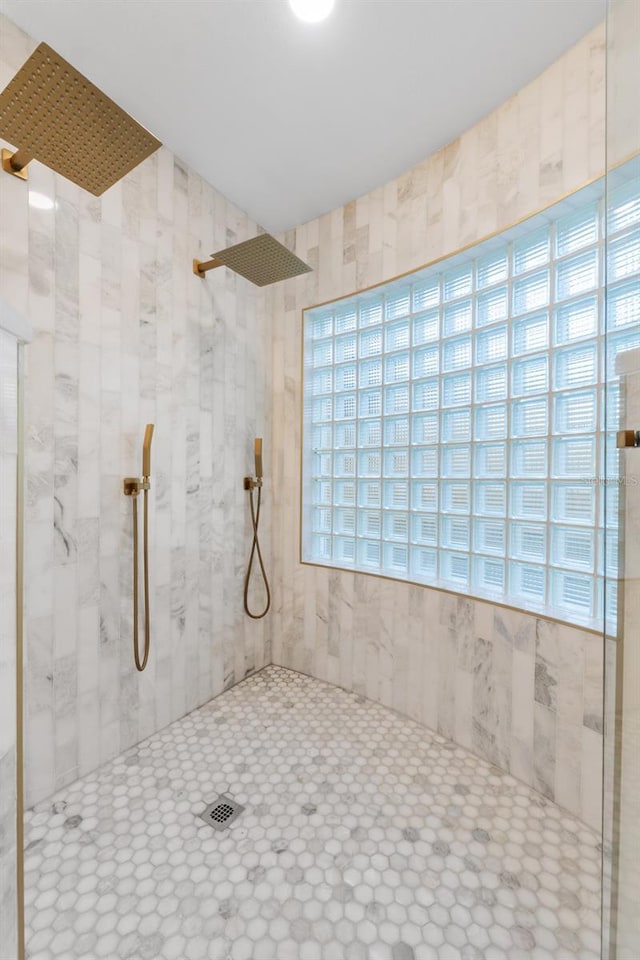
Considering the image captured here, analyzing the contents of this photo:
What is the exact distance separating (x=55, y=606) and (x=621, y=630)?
1583 mm

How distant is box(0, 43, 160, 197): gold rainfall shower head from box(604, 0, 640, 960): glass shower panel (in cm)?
108

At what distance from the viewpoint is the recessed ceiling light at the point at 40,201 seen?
1.25 metres

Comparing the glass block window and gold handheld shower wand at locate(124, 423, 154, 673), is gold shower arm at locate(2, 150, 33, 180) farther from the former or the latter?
the glass block window

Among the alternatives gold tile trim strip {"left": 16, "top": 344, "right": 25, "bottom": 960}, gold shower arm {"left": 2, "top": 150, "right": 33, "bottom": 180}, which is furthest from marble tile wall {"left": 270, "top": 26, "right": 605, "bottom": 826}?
gold tile trim strip {"left": 16, "top": 344, "right": 25, "bottom": 960}

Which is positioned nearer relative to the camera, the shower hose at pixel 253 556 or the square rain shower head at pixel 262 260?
the square rain shower head at pixel 262 260

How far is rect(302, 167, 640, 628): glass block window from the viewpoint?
4.27 feet

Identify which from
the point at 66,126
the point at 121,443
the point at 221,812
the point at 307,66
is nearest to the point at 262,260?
the point at 307,66

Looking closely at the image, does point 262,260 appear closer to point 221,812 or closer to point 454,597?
point 454,597

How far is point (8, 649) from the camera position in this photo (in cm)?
62

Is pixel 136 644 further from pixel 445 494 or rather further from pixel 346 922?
pixel 445 494

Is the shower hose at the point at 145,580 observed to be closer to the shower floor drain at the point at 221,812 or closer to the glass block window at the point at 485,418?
the shower floor drain at the point at 221,812

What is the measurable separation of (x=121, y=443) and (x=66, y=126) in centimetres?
93

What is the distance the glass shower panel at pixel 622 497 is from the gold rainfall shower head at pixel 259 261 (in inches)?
39.7

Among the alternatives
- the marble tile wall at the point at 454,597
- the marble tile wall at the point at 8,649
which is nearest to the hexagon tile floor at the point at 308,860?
the marble tile wall at the point at 454,597
